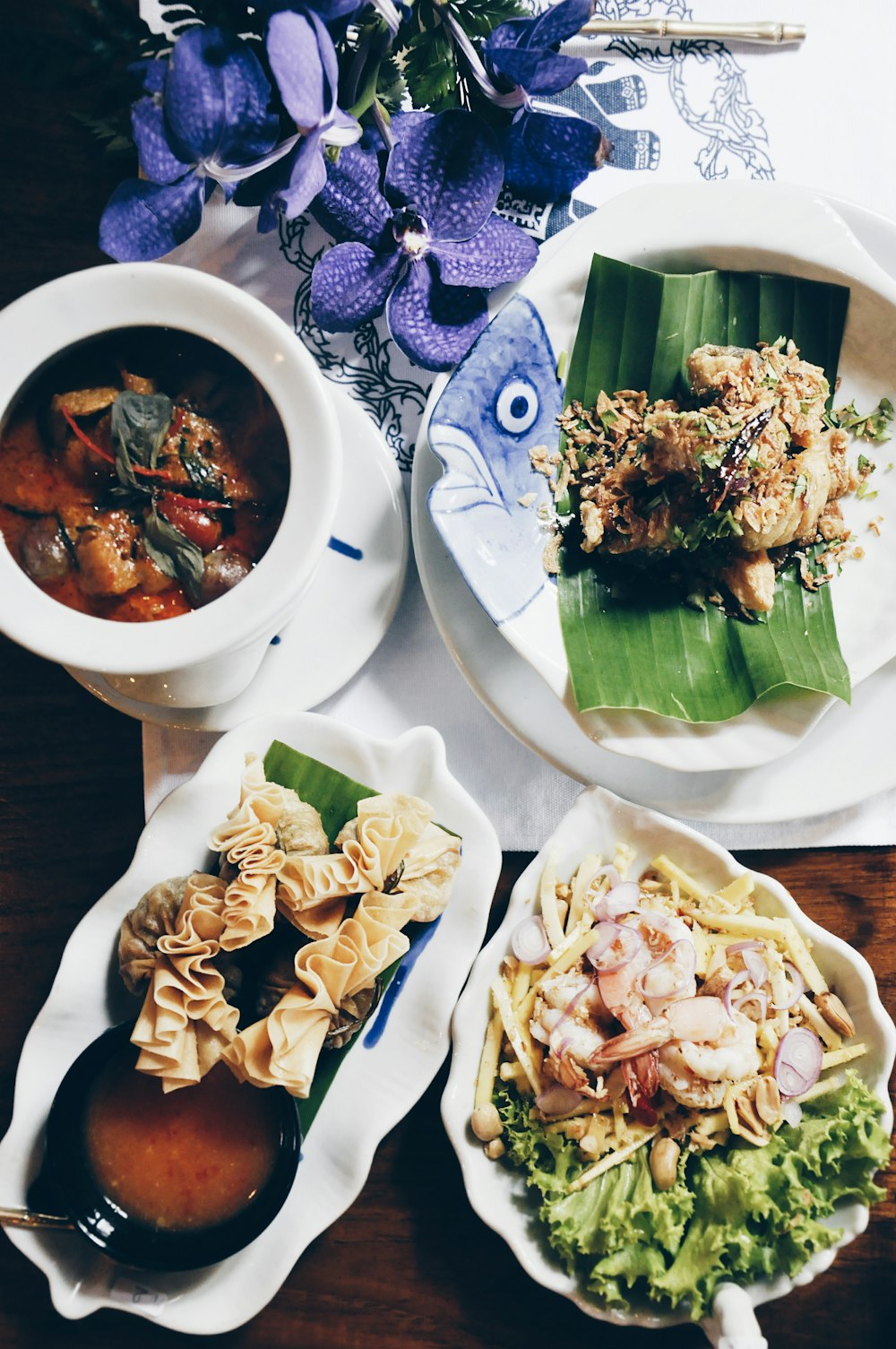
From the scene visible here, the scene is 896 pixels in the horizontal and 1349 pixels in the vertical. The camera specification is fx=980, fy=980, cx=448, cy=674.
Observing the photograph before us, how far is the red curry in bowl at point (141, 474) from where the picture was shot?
3.70ft

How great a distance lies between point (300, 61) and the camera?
3.44ft

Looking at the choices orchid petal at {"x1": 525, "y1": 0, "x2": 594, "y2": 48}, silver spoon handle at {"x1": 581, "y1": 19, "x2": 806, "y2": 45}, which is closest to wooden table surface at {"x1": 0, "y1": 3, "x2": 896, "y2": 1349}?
orchid petal at {"x1": 525, "y1": 0, "x2": 594, "y2": 48}

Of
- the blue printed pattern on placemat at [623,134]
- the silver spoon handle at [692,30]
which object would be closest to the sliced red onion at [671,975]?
the blue printed pattern on placemat at [623,134]

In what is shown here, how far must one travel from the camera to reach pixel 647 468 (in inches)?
54.5

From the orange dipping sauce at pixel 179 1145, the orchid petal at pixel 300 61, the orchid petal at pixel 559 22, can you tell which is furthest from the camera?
the orange dipping sauce at pixel 179 1145

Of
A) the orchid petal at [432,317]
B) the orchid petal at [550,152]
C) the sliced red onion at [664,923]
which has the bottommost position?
the sliced red onion at [664,923]

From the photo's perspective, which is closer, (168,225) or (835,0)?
(168,225)

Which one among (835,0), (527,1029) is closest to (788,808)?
(527,1029)

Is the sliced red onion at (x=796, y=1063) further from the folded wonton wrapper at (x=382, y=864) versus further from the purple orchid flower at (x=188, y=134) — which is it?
the purple orchid flower at (x=188, y=134)

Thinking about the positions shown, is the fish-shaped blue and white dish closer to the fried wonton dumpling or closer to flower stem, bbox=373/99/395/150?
flower stem, bbox=373/99/395/150

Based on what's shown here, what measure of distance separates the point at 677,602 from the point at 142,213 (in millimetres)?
893

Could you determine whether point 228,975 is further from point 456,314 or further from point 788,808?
point 456,314

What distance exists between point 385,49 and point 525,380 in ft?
1.48

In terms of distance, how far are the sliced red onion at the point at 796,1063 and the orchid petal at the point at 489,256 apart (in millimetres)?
1192
